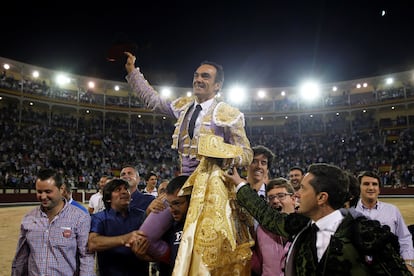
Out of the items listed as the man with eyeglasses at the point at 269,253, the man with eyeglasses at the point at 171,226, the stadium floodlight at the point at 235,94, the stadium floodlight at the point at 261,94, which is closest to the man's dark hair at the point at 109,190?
the man with eyeglasses at the point at 171,226

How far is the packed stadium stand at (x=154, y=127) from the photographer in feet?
84.2

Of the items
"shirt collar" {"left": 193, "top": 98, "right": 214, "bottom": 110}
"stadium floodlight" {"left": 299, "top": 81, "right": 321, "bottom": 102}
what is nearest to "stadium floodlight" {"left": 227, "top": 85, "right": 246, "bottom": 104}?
"stadium floodlight" {"left": 299, "top": 81, "right": 321, "bottom": 102}

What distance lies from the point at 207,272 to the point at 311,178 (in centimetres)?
83

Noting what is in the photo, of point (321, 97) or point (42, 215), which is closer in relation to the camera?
point (42, 215)

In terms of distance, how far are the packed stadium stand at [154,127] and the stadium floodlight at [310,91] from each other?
20.1 inches

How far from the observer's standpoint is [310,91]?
38.8 meters

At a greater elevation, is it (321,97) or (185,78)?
(185,78)

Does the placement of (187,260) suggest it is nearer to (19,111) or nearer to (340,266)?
(340,266)

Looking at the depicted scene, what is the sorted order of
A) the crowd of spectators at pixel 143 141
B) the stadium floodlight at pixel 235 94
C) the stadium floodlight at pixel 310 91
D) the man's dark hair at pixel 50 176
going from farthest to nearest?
1. the stadium floodlight at pixel 235 94
2. the stadium floodlight at pixel 310 91
3. the crowd of spectators at pixel 143 141
4. the man's dark hair at pixel 50 176

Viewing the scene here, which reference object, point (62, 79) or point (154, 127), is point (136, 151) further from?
point (62, 79)

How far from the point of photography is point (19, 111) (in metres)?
29.2

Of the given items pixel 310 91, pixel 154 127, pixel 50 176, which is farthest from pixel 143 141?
pixel 50 176

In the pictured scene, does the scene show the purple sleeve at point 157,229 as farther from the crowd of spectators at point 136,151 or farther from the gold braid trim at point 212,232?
the crowd of spectators at point 136,151

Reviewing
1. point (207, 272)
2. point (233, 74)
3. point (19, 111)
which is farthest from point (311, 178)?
point (233, 74)
